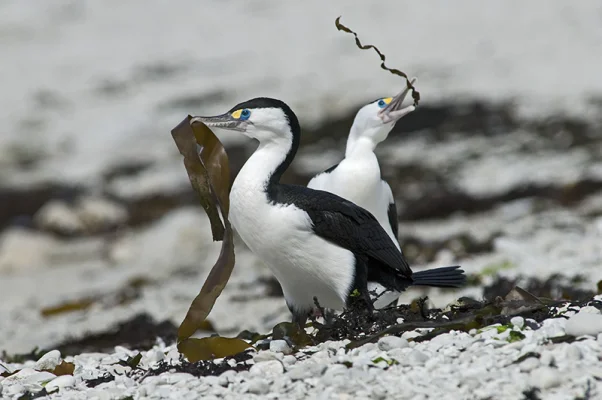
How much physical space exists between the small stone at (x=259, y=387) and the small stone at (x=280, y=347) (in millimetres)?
766

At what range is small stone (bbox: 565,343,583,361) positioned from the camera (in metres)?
5.07

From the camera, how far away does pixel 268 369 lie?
543 centimetres

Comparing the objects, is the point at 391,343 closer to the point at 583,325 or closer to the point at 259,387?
the point at 259,387

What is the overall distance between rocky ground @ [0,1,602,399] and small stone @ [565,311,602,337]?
0.01 m

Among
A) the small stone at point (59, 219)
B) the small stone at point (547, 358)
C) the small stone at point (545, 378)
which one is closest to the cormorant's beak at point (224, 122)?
the small stone at point (547, 358)

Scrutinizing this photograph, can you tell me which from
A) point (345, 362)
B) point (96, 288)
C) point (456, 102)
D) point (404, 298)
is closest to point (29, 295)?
point (96, 288)

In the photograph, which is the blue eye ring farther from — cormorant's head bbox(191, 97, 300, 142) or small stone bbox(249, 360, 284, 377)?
small stone bbox(249, 360, 284, 377)

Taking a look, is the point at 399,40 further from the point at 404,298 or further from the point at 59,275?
the point at 404,298

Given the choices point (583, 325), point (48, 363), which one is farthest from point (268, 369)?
point (48, 363)

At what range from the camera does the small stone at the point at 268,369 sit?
212 inches

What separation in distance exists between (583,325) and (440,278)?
6.08ft

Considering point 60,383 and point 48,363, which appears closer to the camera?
point 60,383

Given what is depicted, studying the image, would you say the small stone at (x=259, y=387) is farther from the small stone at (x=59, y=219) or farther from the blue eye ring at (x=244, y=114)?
the small stone at (x=59, y=219)

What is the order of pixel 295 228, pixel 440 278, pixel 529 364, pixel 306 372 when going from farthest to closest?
pixel 440 278
pixel 295 228
pixel 306 372
pixel 529 364
